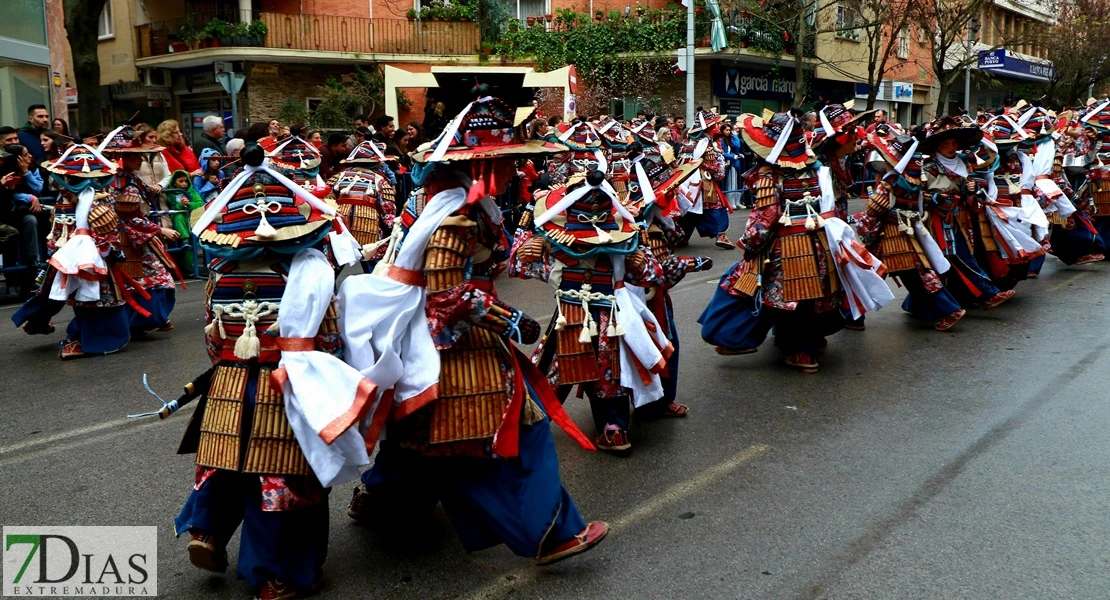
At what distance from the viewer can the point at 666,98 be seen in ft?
92.7

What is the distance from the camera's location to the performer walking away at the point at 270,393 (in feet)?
11.0

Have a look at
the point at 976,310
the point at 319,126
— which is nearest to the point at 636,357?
the point at 976,310

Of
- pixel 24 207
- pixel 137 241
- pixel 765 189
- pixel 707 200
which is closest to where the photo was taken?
pixel 765 189

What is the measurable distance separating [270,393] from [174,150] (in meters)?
9.89

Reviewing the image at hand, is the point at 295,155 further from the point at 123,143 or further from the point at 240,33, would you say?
the point at 240,33

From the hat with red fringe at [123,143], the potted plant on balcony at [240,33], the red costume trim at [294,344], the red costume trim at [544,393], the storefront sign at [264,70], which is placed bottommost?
the red costume trim at [544,393]

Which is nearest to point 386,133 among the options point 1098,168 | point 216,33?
point 1098,168

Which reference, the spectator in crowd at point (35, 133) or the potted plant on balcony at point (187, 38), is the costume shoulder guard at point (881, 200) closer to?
the spectator in crowd at point (35, 133)

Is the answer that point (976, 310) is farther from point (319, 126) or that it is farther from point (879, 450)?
point (319, 126)

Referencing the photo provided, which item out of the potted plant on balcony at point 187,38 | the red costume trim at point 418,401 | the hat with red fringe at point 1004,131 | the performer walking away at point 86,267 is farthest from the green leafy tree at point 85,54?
the red costume trim at point 418,401

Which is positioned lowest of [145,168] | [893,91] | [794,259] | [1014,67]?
[794,259]

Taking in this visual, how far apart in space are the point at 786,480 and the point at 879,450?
773mm

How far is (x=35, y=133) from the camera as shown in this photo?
11.5 meters

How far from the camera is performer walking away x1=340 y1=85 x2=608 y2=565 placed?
3588 millimetres
